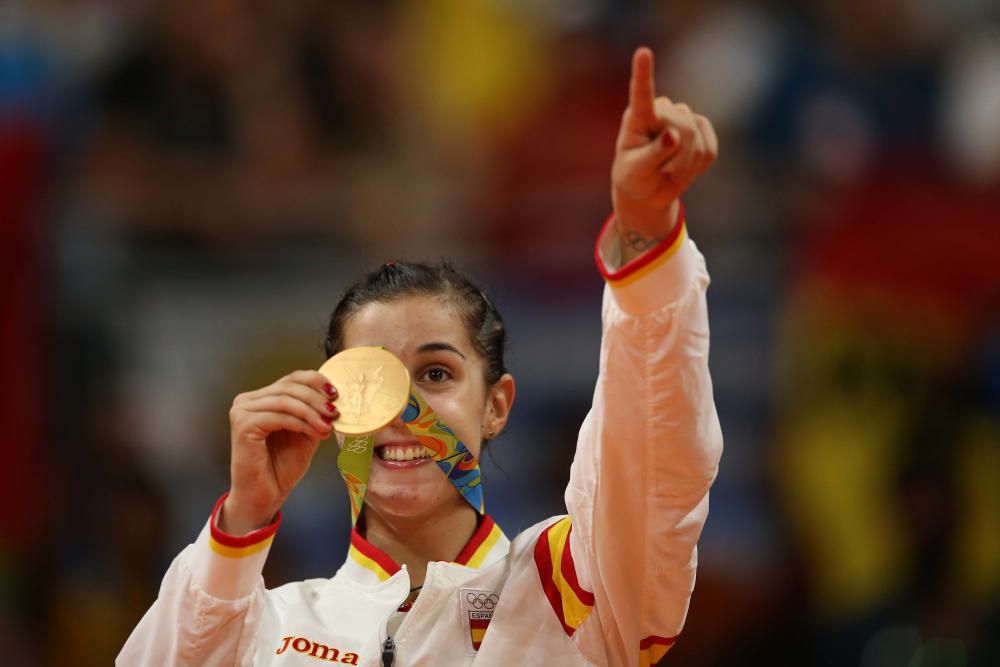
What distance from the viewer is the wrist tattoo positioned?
2.28m

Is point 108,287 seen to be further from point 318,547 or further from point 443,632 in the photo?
point 443,632

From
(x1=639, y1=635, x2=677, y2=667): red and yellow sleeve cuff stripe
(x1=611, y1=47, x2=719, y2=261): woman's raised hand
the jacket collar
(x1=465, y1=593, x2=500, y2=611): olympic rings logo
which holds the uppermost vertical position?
(x1=611, y1=47, x2=719, y2=261): woman's raised hand

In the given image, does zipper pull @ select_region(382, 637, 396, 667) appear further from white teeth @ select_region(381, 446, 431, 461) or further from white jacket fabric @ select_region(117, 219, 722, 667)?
white teeth @ select_region(381, 446, 431, 461)

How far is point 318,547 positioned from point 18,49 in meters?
2.67

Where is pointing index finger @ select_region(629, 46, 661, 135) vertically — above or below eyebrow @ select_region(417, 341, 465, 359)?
above

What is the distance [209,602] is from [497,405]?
0.76 meters

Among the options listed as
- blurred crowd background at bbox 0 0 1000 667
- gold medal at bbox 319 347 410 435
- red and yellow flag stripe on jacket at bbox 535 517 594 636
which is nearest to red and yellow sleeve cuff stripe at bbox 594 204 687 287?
gold medal at bbox 319 347 410 435

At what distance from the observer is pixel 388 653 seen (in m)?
2.64

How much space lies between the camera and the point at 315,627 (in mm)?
2717

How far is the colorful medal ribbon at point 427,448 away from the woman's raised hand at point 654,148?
0.66 meters

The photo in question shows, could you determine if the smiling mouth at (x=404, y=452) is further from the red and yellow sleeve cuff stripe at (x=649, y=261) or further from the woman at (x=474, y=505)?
the red and yellow sleeve cuff stripe at (x=649, y=261)

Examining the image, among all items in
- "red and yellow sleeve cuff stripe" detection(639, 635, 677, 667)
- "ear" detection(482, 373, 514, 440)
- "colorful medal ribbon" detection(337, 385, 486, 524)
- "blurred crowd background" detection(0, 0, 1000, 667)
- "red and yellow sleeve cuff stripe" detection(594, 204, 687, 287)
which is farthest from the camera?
"blurred crowd background" detection(0, 0, 1000, 667)

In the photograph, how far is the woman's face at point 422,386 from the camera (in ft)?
9.01

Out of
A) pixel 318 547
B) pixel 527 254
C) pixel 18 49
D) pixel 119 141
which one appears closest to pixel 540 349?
pixel 527 254
